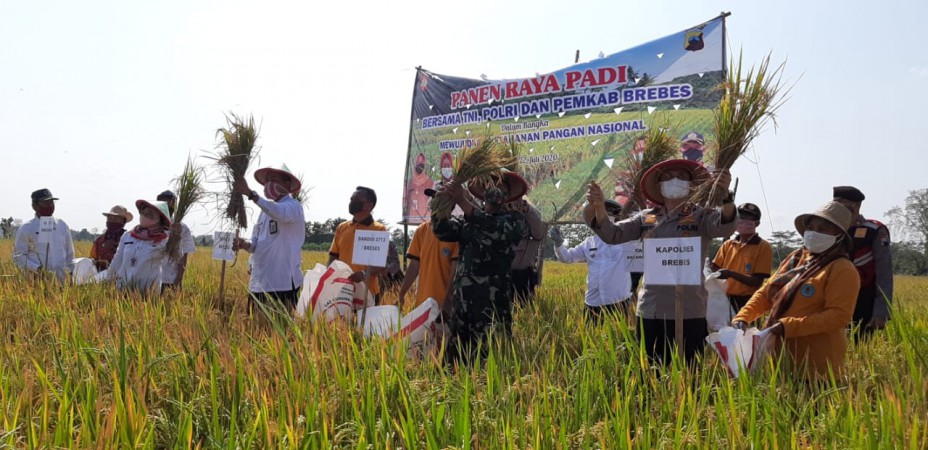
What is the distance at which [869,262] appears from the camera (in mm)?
3963

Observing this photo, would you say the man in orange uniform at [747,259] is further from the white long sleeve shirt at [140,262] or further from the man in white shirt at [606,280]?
the white long sleeve shirt at [140,262]

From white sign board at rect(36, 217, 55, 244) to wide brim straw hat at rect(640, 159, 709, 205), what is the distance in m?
6.00

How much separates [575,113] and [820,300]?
4.87 meters

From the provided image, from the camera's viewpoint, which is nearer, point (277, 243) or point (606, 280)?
point (277, 243)

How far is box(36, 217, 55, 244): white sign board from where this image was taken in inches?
240

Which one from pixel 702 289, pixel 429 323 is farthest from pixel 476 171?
pixel 702 289

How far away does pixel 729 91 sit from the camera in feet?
9.75

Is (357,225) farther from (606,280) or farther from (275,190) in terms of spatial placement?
(606,280)

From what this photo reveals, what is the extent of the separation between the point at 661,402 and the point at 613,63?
5.57m

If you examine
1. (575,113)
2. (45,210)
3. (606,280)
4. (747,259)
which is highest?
(575,113)

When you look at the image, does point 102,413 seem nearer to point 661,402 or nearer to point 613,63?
point 661,402

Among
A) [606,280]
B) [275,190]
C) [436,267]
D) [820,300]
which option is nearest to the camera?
[820,300]

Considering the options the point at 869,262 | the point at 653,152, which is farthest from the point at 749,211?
the point at 653,152

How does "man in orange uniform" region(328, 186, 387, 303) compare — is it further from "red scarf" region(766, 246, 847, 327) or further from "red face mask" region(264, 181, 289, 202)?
"red scarf" region(766, 246, 847, 327)
